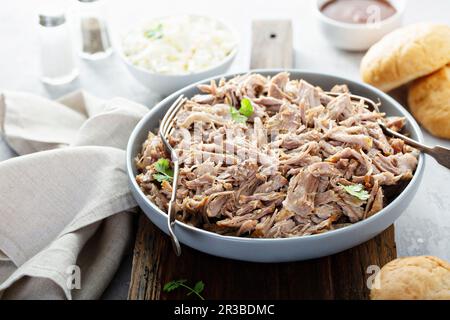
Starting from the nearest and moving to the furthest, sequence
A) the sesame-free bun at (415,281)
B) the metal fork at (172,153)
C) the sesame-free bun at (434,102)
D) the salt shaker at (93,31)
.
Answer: the sesame-free bun at (415,281)
the metal fork at (172,153)
the sesame-free bun at (434,102)
the salt shaker at (93,31)

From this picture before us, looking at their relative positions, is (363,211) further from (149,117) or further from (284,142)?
(149,117)

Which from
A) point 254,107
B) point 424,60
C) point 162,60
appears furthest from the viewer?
point 162,60

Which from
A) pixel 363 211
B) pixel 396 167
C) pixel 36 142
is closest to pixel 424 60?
pixel 396 167

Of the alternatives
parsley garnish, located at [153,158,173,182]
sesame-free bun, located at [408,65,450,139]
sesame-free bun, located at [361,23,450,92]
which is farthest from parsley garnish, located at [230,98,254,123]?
sesame-free bun, located at [408,65,450,139]

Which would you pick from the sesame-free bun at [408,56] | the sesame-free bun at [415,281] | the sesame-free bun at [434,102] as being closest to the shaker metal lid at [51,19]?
the sesame-free bun at [408,56]

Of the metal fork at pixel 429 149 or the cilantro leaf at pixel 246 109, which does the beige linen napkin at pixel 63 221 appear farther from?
the metal fork at pixel 429 149

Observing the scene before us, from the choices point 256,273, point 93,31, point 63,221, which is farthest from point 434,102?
point 93,31

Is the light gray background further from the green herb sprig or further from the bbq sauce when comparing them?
the green herb sprig
